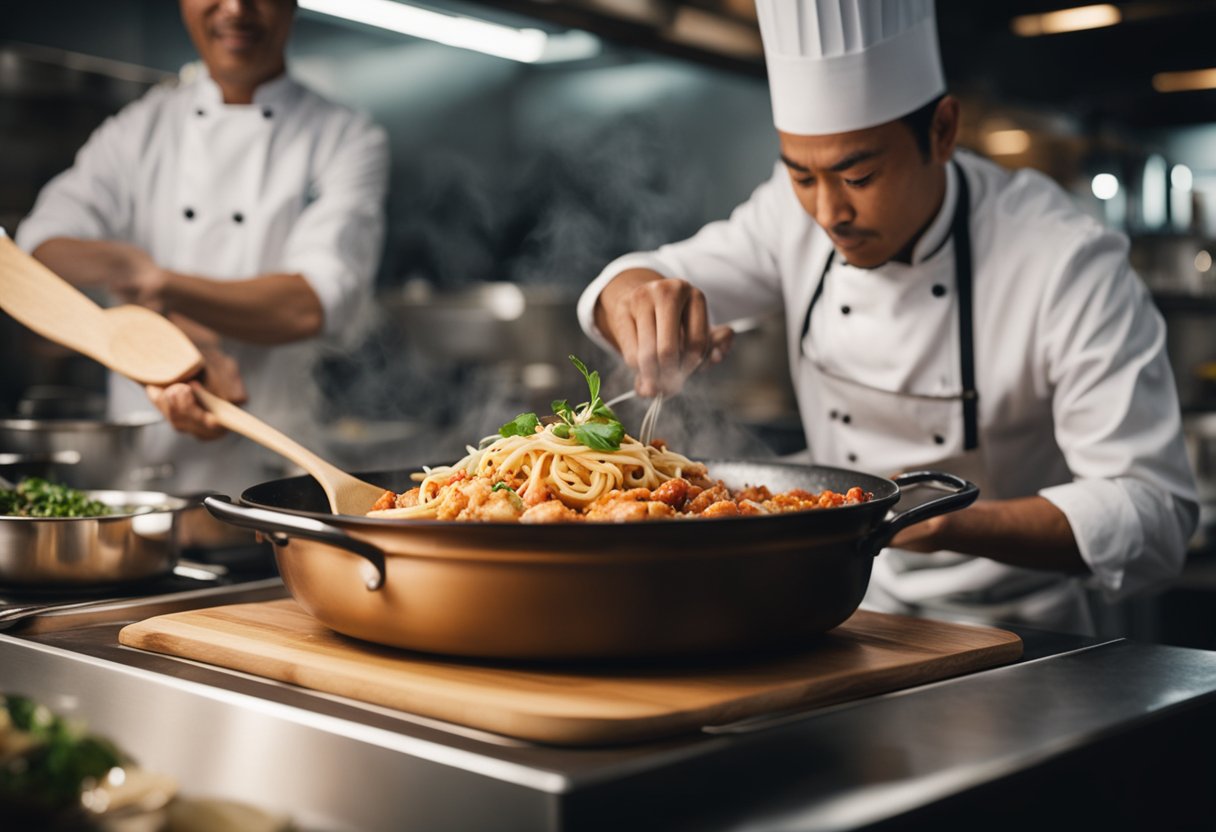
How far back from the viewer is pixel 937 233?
77.7 inches

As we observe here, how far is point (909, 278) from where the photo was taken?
6.56ft

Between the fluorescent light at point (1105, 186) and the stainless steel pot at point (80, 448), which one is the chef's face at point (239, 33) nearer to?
the stainless steel pot at point (80, 448)

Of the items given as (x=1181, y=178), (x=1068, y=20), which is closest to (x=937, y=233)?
(x=1068, y=20)

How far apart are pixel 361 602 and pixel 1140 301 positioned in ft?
4.52

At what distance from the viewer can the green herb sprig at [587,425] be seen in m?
1.34

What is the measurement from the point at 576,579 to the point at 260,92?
6.76 feet

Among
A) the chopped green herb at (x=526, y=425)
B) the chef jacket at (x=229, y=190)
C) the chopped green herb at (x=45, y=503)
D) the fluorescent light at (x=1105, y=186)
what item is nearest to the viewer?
the chopped green herb at (x=526, y=425)

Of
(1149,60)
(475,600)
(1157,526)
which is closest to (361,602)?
(475,600)

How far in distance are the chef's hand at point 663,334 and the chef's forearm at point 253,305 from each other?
0.88 m

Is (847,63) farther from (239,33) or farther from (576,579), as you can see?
(239,33)

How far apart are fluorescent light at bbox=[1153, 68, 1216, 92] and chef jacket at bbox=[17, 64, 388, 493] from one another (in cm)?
292

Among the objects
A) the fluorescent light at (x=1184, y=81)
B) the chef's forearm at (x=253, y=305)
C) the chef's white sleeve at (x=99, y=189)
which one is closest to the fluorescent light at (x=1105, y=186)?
the fluorescent light at (x=1184, y=81)

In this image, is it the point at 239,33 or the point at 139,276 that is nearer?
the point at 139,276

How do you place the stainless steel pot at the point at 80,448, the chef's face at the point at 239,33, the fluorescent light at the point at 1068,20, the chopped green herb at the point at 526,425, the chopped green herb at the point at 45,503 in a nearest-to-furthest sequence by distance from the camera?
the chopped green herb at the point at 526,425
the chopped green herb at the point at 45,503
the stainless steel pot at the point at 80,448
the chef's face at the point at 239,33
the fluorescent light at the point at 1068,20
